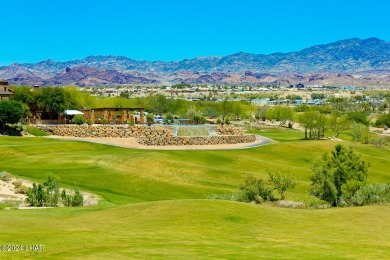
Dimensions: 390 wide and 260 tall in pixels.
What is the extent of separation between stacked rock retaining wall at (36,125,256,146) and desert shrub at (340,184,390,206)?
5643 centimetres

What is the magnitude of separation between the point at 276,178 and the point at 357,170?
723 centimetres

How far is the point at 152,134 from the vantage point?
102812 mm

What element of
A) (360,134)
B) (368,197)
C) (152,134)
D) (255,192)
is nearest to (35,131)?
(152,134)

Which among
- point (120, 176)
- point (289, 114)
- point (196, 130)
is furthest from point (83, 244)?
point (289, 114)

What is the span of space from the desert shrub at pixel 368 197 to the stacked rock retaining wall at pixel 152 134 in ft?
185

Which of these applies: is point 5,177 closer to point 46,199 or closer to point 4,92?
point 46,199

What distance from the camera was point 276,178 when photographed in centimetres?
5291

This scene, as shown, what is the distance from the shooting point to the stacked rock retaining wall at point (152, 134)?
326 ft

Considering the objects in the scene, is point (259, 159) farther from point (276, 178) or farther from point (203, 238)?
point (203, 238)

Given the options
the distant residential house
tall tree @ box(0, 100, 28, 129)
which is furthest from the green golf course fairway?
the distant residential house

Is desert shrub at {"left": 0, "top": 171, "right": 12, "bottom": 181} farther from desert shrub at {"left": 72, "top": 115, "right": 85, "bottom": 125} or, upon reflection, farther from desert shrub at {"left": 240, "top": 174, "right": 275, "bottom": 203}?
desert shrub at {"left": 72, "top": 115, "right": 85, "bottom": 125}

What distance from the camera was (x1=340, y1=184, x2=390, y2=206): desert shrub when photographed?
138 feet

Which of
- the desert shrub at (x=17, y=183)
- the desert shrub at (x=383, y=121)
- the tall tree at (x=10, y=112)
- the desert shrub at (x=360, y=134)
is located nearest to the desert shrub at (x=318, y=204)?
the desert shrub at (x=17, y=183)

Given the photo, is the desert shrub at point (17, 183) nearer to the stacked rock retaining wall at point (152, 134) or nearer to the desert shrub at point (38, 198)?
the desert shrub at point (38, 198)
